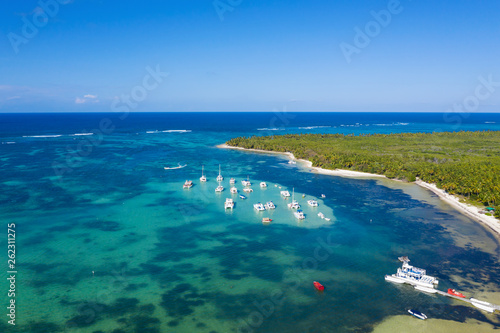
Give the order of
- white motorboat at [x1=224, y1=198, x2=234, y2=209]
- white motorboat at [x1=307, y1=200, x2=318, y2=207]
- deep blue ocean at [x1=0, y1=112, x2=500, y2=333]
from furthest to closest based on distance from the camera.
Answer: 1. white motorboat at [x1=307, y1=200, x2=318, y2=207]
2. white motorboat at [x1=224, y1=198, x2=234, y2=209]
3. deep blue ocean at [x1=0, y1=112, x2=500, y2=333]

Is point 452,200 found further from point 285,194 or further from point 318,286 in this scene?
point 318,286

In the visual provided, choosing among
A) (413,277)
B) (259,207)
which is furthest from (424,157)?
(413,277)

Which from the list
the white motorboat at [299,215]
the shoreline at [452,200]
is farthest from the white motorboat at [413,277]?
the shoreline at [452,200]

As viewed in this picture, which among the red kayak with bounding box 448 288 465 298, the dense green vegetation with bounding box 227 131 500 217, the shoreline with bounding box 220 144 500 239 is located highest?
the dense green vegetation with bounding box 227 131 500 217

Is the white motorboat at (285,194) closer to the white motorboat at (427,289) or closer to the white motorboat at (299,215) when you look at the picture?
the white motorboat at (299,215)

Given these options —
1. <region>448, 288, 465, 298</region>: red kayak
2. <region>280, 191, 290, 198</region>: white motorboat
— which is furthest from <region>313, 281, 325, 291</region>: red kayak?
<region>280, 191, 290, 198</region>: white motorboat

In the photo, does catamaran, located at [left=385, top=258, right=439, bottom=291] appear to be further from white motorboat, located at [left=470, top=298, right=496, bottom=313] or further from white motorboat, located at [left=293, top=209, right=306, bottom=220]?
white motorboat, located at [left=293, top=209, right=306, bottom=220]

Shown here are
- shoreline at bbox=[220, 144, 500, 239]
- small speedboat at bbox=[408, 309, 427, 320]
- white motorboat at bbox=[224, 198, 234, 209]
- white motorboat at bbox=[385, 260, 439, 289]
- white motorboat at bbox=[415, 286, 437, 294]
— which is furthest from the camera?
white motorboat at bbox=[224, 198, 234, 209]
